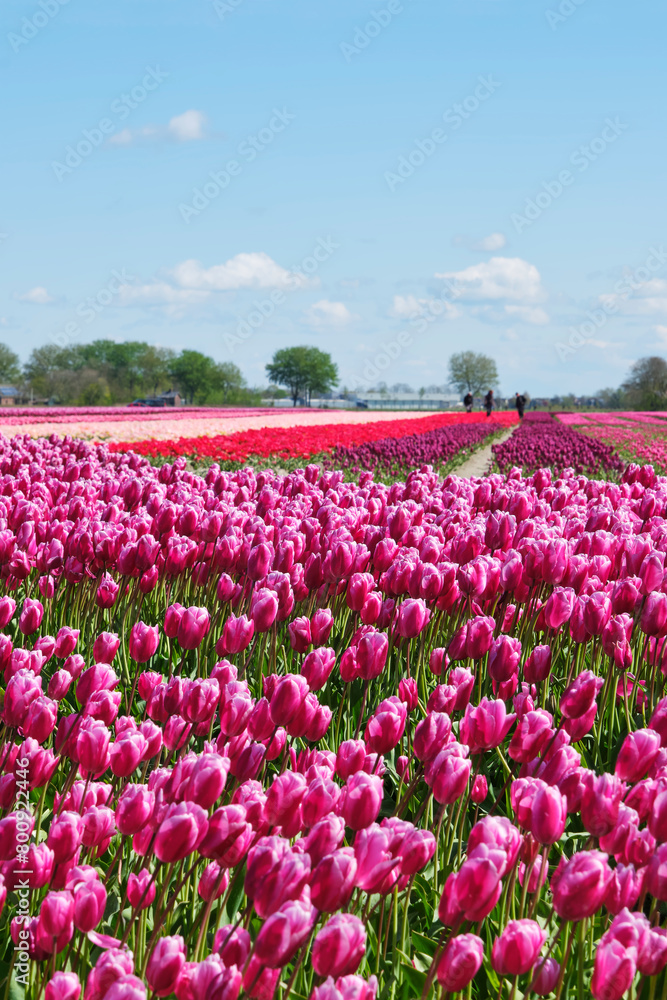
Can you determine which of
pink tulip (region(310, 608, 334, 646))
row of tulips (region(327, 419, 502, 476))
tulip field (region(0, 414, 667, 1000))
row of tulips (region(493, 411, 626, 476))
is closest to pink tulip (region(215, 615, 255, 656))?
tulip field (region(0, 414, 667, 1000))

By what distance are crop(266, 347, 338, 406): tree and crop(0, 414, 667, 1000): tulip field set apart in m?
126

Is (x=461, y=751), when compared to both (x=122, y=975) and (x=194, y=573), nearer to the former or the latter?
(x=122, y=975)

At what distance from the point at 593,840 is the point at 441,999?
1.59 feet

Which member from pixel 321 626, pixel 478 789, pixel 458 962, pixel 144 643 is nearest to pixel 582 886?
pixel 458 962

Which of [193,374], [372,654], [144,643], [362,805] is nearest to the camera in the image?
[362,805]

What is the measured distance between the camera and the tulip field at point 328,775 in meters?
1.24

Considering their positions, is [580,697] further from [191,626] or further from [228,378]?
[228,378]

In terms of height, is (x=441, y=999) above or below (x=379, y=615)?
below

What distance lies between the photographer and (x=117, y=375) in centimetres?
11450

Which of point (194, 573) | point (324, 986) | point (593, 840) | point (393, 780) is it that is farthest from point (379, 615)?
point (324, 986)

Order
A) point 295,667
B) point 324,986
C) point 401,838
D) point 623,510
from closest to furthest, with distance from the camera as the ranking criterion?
point 324,986 < point 401,838 < point 295,667 < point 623,510

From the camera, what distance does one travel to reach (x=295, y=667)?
3.61m

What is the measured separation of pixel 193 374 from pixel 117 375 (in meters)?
10.9

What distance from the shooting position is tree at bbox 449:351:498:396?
5792 inches
